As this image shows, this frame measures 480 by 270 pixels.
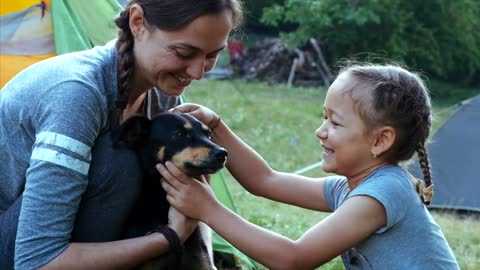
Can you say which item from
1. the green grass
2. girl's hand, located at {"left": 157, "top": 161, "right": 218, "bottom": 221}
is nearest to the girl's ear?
girl's hand, located at {"left": 157, "top": 161, "right": 218, "bottom": 221}

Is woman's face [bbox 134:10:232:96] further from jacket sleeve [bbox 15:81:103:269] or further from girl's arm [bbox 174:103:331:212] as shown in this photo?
girl's arm [bbox 174:103:331:212]

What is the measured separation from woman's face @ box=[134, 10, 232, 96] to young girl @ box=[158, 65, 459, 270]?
1.12ft

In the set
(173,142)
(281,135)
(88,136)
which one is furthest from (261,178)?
(281,135)

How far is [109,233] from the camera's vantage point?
2818 mm

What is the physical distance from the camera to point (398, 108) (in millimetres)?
2697

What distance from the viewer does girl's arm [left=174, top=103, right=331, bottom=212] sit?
3.19 m

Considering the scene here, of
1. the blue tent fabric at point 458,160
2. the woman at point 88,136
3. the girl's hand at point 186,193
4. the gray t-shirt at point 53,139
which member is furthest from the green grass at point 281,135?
the gray t-shirt at point 53,139

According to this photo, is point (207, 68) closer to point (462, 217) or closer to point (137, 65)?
point (137, 65)

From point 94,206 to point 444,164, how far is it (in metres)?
4.97

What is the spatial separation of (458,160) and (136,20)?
4960 millimetres

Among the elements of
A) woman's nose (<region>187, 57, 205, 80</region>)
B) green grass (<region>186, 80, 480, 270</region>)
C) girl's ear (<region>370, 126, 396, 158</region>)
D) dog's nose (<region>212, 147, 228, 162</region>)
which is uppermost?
woman's nose (<region>187, 57, 205, 80</region>)

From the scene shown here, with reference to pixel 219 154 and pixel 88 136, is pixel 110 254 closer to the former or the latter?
pixel 88 136

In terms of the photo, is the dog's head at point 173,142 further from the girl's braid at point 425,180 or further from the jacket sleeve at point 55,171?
the girl's braid at point 425,180

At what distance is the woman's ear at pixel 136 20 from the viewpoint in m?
2.73
